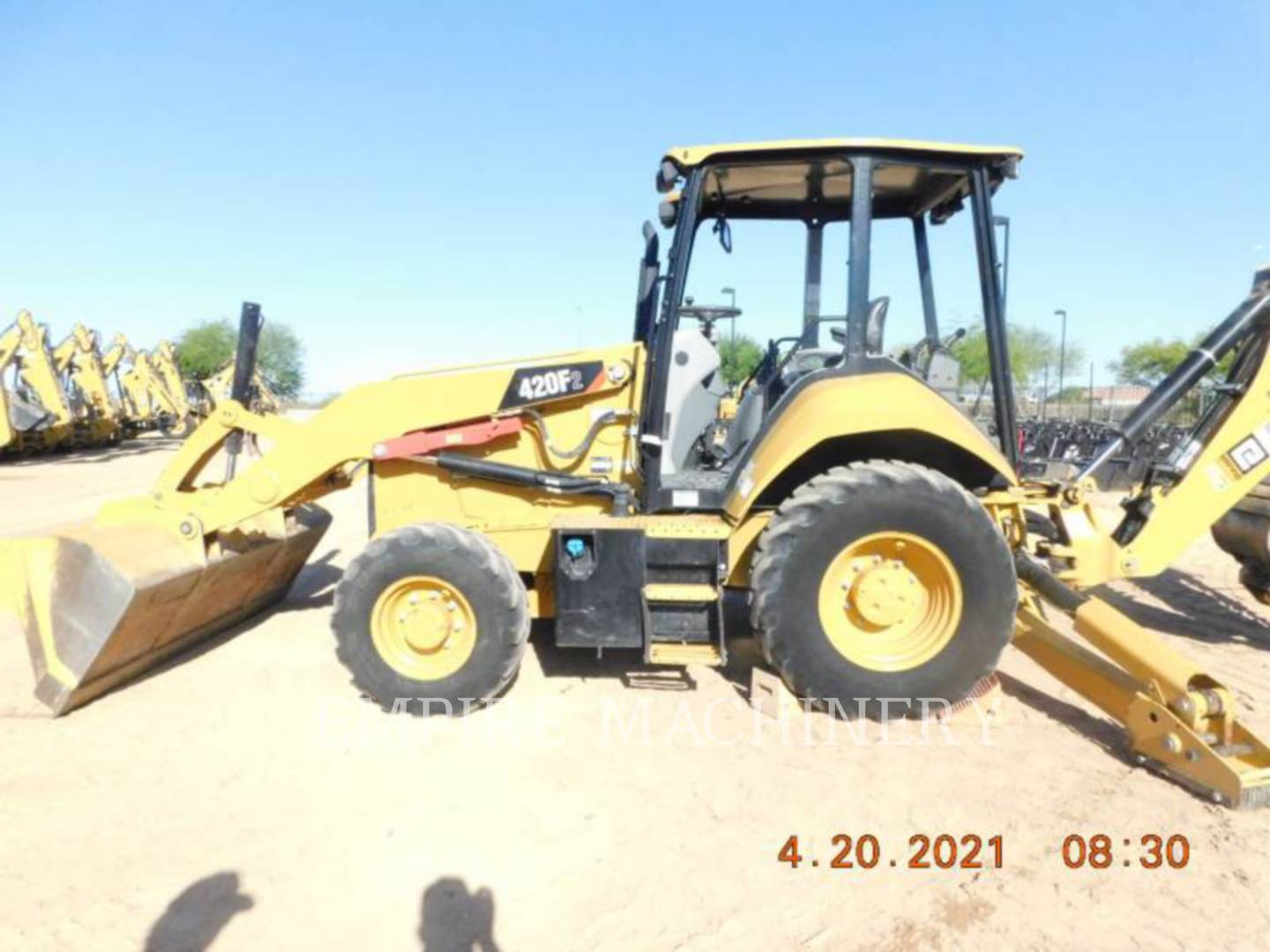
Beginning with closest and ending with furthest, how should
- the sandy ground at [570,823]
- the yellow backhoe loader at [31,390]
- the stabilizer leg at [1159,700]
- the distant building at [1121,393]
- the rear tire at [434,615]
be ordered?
the sandy ground at [570,823]
the stabilizer leg at [1159,700]
the rear tire at [434,615]
the yellow backhoe loader at [31,390]
the distant building at [1121,393]

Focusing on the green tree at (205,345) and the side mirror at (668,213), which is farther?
the green tree at (205,345)

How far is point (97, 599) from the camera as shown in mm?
3811

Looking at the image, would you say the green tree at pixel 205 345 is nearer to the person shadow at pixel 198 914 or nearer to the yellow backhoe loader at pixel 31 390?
the yellow backhoe loader at pixel 31 390

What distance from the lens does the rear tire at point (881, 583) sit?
12.4 feet

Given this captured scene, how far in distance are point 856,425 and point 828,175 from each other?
1499mm

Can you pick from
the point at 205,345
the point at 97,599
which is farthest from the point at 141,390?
the point at 205,345

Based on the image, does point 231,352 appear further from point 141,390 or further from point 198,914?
point 198,914

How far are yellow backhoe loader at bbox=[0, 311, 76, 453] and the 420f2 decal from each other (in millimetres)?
15985

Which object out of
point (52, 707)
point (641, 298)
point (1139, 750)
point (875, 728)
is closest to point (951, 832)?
point (875, 728)

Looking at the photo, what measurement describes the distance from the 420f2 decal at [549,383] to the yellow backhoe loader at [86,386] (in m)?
18.4

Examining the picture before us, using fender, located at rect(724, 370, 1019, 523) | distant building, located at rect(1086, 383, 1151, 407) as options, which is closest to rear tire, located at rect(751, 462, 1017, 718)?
fender, located at rect(724, 370, 1019, 523)

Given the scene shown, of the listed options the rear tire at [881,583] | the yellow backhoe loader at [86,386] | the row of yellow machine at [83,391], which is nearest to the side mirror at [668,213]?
the rear tire at [881,583]

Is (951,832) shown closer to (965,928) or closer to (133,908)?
(965,928)

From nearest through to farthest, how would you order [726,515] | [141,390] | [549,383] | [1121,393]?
[726,515], [549,383], [141,390], [1121,393]
